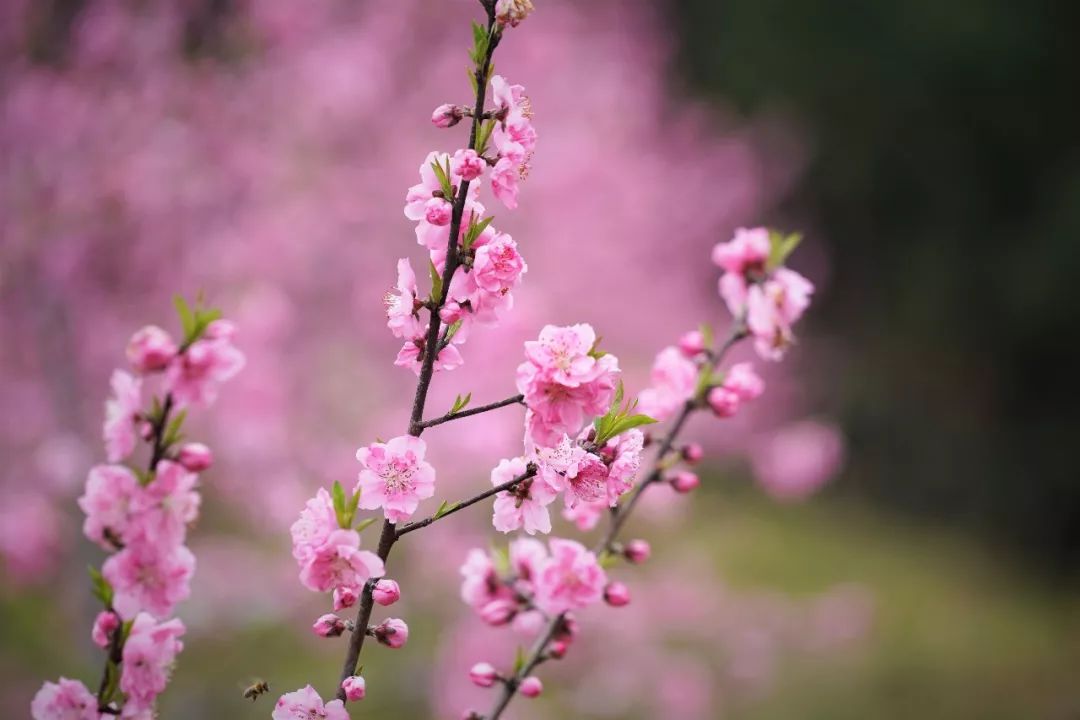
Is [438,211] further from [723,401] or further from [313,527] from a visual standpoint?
[723,401]

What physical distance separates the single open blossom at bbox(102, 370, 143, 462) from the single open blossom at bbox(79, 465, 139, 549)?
2 cm

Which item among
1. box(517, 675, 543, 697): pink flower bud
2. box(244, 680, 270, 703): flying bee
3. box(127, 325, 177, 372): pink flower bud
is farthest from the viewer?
box(517, 675, 543, 697): pink flower bud

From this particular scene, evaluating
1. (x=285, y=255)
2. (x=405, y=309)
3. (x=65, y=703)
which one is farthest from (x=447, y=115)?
(x=285, y=255)

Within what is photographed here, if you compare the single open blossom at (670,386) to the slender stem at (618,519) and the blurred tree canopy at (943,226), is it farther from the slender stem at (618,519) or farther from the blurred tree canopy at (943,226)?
the blurred tree canopy at (943,226)

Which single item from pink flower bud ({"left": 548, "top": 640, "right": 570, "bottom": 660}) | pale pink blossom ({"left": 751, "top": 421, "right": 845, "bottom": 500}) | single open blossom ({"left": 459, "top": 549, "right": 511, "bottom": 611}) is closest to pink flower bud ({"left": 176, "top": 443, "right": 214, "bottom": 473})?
single open blossom ({"left": 459, "top": 549, "right": 511, "bottom": 611})

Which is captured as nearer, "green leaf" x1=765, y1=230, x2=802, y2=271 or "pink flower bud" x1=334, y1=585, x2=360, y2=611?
"pink flower bud" x1=334, y1=585, x2=360, y2=611

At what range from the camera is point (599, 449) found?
3.01 feet

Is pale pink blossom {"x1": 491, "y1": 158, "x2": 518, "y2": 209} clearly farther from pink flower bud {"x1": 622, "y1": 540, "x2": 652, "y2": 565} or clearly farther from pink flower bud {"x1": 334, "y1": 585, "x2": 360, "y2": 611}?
pink flower bud {"x1": 622, "y1": 540, "x2": 652, "y2": 565}

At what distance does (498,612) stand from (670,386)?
1.45 feet

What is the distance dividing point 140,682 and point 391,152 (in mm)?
3598

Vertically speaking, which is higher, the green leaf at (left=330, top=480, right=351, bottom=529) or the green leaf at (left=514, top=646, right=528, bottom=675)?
the green leaf at (left=330, top=480, right=351, bottom=529)

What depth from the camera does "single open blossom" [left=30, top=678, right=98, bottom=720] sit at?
2.91 ft

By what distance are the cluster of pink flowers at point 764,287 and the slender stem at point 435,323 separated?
528 millimetres

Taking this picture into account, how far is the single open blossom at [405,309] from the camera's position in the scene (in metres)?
0.90
